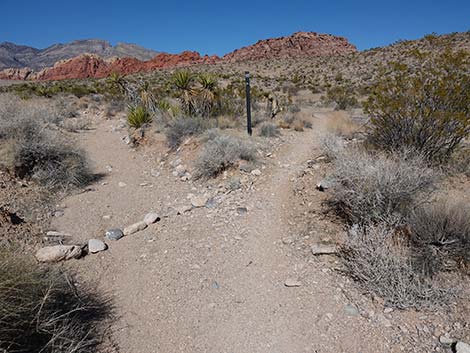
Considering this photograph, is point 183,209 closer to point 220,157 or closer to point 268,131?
point 220,157

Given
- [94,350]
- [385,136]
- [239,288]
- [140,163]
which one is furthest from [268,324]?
[140,163]

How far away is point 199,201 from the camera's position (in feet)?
16.4

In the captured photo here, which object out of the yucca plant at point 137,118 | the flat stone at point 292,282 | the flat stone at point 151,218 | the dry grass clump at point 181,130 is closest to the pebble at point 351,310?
the flat stone at point 292,282

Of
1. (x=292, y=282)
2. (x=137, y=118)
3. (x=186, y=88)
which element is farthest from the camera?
(x=186, y=88)

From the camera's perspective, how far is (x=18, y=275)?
2.25 metres

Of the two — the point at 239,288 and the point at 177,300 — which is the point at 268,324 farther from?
the point at 177,300

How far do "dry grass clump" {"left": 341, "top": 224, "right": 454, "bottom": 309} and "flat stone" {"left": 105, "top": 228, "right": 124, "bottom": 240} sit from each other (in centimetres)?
325

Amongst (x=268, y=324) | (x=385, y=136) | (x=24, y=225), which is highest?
(x=385, y=136)

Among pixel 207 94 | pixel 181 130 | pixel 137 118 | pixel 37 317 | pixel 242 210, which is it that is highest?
pixel 207 94

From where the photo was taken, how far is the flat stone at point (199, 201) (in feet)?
16.3

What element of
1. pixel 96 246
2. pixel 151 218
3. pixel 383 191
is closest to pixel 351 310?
pixel 383 191

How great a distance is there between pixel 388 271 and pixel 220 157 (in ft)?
13.0

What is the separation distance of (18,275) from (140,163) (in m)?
5.61

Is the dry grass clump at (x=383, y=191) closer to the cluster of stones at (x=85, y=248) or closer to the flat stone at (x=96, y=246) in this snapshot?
the cluster of stones at (x=85, y=248)
